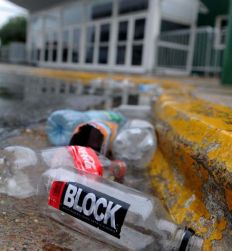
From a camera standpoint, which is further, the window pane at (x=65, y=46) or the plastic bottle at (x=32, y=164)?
the window pane at (x=65, y=46)

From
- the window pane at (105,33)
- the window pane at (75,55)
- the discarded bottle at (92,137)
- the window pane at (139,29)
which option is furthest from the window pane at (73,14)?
the discarded bottle at (92,137)

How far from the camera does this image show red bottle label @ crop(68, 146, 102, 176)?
1.48m

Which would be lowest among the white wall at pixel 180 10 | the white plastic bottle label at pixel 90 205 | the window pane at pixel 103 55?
the white plastic bottle label at pixel 90 205

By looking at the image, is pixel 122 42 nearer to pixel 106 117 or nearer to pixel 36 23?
pixel 36 23

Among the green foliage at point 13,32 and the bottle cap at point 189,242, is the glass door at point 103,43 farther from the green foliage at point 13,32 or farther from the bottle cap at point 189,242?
the green foliage at point 13,32

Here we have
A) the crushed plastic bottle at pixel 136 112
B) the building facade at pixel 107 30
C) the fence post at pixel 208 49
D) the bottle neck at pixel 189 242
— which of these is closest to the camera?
the bottle neck at pixel 189 242

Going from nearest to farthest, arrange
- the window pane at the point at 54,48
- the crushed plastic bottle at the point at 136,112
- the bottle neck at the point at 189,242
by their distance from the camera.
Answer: the bottle neck at the point at 189,242 → the crushed plastic bottle at the point at 136,112 → the window pane at the point at 54,48

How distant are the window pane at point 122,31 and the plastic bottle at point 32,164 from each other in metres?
12.3

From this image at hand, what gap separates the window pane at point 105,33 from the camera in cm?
1456

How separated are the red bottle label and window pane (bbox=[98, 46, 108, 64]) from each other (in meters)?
13.3

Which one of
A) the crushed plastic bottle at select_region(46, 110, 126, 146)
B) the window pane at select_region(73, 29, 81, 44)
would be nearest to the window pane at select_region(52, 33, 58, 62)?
the window pane at select_region(73, 29, 81, 44)

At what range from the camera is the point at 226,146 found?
1151mm

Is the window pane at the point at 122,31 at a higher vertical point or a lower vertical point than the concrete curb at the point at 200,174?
higher

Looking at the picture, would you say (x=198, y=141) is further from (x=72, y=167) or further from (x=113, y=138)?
(x=113, y=138)
